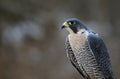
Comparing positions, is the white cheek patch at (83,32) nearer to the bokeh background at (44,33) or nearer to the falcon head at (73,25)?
the falcon head at (73,25)

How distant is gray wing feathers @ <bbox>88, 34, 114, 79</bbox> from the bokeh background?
6454 mm

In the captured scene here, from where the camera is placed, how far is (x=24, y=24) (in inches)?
563

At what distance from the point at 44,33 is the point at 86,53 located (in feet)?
28.0

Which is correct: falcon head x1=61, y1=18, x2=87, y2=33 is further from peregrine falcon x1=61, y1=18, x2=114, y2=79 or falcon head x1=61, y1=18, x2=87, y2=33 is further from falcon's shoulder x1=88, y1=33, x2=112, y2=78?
falcon's shoulder x1=88, y1=33, x2=112, y2=78

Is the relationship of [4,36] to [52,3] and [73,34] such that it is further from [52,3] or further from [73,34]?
[73,34]

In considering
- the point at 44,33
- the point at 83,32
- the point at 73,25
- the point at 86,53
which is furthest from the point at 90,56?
the point at 44,33

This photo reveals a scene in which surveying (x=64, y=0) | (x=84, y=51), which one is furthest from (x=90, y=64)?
(x=64, y=0)

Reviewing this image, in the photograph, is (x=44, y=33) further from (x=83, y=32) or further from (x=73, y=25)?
(x=73, y=25)

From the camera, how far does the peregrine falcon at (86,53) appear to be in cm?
568

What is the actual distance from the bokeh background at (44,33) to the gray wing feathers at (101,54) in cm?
645

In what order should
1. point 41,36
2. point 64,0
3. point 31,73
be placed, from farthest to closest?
point 64,0, point 41,36, point 31,73

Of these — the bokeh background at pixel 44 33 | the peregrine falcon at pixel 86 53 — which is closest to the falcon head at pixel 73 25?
the peregrine falcon at pixel 86 53

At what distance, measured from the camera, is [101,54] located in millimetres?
5801

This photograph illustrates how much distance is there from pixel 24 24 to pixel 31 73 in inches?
58.7
